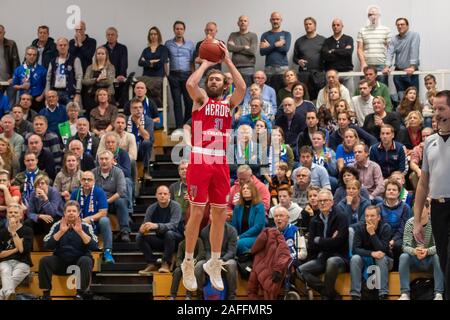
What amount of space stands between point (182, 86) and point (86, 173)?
4133mm

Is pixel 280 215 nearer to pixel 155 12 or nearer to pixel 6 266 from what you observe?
pixel 6 266

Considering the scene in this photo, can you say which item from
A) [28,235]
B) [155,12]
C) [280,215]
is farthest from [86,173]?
[155,12]

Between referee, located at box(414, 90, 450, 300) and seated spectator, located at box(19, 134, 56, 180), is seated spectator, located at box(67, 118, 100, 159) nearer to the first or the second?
seated spectator, located at box(19, 134, 56, 180)

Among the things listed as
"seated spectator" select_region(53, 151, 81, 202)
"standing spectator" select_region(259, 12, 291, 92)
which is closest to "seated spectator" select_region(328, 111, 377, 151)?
"standing spectator" select_region(259, 12, 291, 92)

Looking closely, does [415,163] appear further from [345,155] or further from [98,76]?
[98,76]

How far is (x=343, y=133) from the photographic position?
16.7 m

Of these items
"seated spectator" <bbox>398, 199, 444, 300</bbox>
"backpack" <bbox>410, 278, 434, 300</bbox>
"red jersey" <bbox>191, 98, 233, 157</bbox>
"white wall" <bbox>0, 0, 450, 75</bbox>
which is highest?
"white wall" <bbox>0, 0, 450, 75</bbox>

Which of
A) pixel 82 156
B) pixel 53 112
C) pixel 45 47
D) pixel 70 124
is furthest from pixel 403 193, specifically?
pixel 45 47

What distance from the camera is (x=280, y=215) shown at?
14250mm

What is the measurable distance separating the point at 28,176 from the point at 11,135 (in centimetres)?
142

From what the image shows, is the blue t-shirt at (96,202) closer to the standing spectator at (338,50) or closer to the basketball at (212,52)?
the standing spectator at (338,50)

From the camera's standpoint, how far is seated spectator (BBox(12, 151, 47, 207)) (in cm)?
1602

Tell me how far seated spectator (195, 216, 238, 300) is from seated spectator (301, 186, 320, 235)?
113cm

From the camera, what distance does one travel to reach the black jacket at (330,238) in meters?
14.2
